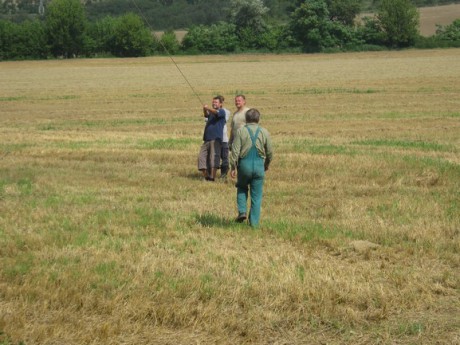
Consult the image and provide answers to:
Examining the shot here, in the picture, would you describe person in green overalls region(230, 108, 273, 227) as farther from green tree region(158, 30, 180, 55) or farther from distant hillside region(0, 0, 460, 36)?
distant hillside region(0, 0, 460, 36)

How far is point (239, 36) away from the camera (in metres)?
94.9

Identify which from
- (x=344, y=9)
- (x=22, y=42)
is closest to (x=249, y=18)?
(x=344, y=9)

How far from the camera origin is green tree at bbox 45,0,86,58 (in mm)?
93312

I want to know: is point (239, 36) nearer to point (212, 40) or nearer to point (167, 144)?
point (212, 40)

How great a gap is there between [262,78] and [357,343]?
48891 mm

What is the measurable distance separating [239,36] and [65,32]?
2261 centimetres

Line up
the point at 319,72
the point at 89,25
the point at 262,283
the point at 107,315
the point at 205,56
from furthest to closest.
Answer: the point at 89,25 < the point at 205,56 < the point at 319,72 < the point at 262,283 < the point at 107,315

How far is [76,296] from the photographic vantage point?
21.6 ft

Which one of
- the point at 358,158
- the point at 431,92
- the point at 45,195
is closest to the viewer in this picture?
the point at 45,195

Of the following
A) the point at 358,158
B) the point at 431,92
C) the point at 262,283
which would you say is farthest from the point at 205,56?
the point at 262,283

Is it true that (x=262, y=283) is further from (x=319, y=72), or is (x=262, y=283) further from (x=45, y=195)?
(x=319, y=72)

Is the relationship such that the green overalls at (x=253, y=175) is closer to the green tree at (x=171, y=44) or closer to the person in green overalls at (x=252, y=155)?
the person in green overalls at (x=252, y=155)

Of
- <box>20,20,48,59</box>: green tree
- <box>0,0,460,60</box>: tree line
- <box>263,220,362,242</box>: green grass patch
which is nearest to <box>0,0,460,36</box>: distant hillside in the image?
<box>0,0,460,60</box>: tree line

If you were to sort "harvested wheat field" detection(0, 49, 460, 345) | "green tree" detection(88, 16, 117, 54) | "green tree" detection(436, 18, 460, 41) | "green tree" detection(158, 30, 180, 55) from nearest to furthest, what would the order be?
"harvested wheat field" detection(0, 49, 460, 345) < "green tree" detection(436, 18, 460, 41) < "green tree" detection(158, 30, 180, 55) < "green tree" detection(88, 16, 117, 54)
